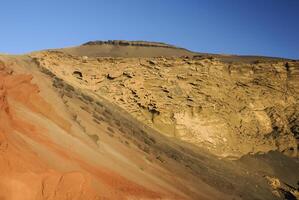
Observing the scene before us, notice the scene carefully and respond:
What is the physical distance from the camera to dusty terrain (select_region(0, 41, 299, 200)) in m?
15.6

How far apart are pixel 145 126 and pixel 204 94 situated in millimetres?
7916

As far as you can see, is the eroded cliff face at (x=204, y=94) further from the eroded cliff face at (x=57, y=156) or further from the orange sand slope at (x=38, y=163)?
the orange sand slope at (x=38, y=163)

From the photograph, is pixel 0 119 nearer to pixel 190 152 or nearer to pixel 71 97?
pixel 71 97

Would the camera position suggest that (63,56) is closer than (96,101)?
No

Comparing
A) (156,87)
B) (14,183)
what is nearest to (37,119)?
(14,183)

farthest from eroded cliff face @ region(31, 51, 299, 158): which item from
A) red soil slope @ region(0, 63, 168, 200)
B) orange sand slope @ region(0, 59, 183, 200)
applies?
red soil slope @ region(0, 63, 168, 200)

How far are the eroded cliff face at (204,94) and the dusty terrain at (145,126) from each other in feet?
0.33

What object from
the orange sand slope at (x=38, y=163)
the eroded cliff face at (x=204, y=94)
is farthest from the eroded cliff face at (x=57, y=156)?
the eroded cliff face at (x=204, y=94)

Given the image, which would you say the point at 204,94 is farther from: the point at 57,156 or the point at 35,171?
the point at 35,171

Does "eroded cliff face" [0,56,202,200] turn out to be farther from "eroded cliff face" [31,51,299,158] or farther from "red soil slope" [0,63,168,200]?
"eroded cliff face" [31,51,299,158]

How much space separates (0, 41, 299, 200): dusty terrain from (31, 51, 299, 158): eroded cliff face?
0.33 feet

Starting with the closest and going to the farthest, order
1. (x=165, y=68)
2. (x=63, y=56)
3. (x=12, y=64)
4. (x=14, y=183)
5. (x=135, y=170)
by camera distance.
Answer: (x=14, y=183)
(x=135, y=170)
(x=12, y=64)
(x=63, y=56)
(x=165, y=68)

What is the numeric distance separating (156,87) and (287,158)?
49.2 feet

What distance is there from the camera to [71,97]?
101ft
